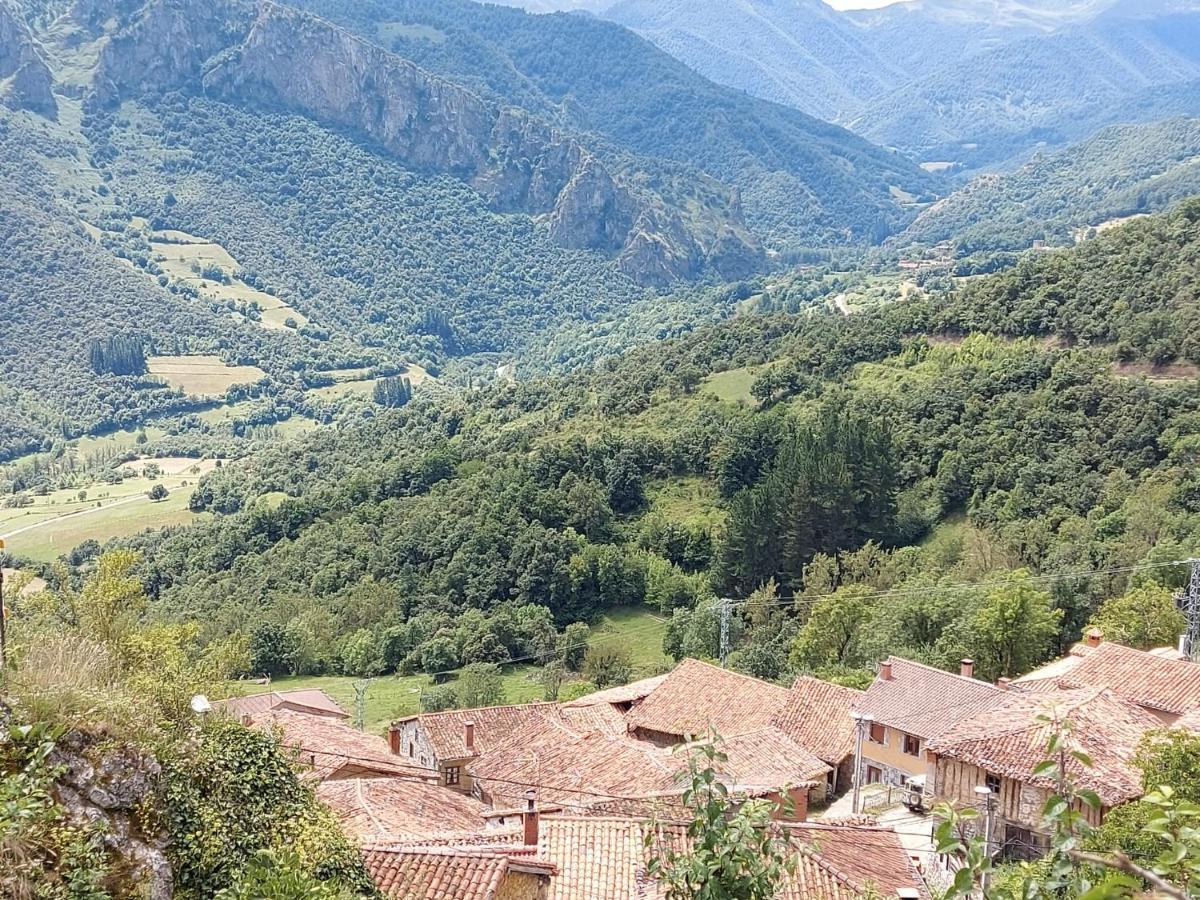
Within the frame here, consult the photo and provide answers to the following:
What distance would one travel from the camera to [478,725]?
36.5 metres

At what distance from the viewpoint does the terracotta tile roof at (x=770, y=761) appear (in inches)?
1099

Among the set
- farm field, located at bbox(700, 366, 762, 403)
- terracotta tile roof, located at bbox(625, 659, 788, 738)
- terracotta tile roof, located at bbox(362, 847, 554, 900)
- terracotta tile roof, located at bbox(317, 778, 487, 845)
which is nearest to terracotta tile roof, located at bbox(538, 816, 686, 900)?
terracotta tile roof, located at bbox(362, 847, 554, 900)

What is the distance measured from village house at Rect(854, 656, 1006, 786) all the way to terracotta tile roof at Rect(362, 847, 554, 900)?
16.1 m

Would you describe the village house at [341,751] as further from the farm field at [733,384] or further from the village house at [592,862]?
the farm field at [733,384]

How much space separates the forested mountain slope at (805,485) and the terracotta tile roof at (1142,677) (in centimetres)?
995

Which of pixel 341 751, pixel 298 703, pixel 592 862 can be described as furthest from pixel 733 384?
pixel 592 862

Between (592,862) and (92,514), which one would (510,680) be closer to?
(592,862)

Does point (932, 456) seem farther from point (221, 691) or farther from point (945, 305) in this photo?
point (221, 691)

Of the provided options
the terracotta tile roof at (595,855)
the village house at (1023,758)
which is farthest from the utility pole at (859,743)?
the terracotta tile roof at (595,855)

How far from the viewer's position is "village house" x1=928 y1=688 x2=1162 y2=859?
874 inches

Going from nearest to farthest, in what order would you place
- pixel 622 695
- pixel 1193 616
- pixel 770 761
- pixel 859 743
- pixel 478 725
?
pixel 770 761, pixel 859 743, pixel 1193 616, pixel 478 725, pixel 622 695

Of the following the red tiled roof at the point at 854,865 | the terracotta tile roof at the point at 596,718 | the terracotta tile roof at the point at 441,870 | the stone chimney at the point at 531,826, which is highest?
the terracotta tile roof at the point at 441,870

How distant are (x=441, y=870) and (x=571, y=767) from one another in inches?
581

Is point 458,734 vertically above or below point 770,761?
below
